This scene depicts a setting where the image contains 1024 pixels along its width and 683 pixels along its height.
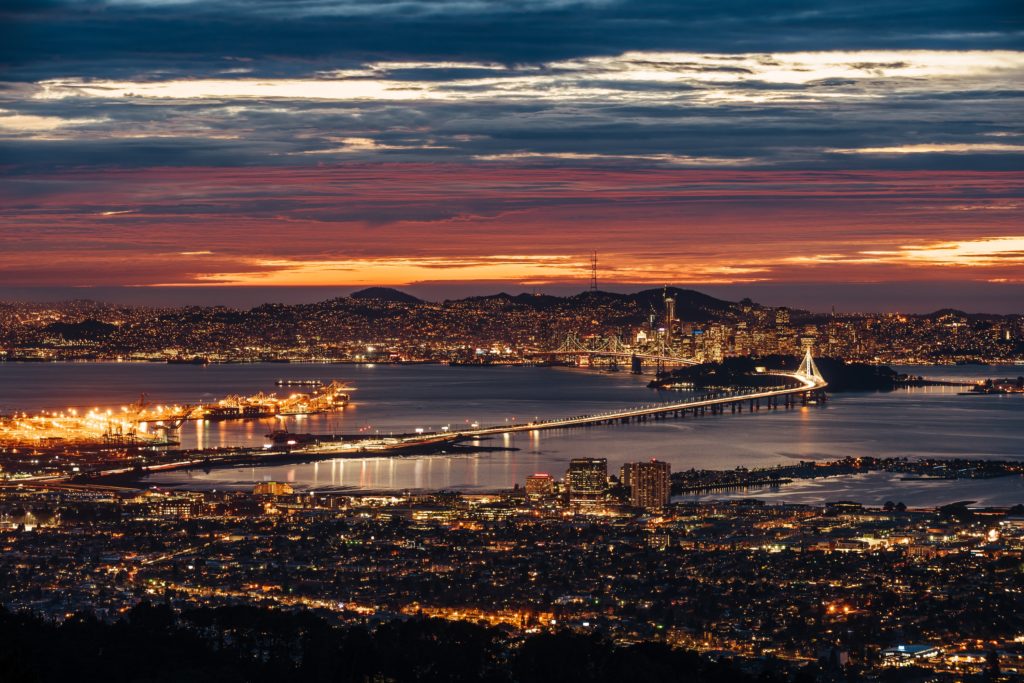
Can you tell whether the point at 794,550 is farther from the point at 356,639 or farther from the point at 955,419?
the point at 955,419

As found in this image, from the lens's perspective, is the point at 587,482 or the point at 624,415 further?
the point at 624,415

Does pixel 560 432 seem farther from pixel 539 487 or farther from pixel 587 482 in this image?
pixel 539 487

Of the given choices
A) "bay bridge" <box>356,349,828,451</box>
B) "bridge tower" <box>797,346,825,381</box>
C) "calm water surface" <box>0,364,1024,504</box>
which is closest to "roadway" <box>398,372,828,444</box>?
"bay bridge" <box>356,349,828,451</box>

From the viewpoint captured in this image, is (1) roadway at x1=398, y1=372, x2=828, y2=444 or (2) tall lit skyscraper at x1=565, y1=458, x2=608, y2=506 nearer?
(2) tall lit skyscraper at x1=565, y1=458, x2=608, y2=506

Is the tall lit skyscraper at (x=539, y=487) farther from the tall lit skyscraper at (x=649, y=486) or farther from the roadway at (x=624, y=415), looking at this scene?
the roadway at (x=624, y=415)

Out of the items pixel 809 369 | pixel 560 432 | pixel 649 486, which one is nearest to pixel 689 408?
pixel 560 432

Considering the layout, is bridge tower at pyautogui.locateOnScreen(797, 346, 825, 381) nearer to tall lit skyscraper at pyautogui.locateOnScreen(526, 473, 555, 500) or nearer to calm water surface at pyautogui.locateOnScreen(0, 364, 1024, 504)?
calm water surface at pyautogui.locateOnScreen(0, 364, 1024, 504)

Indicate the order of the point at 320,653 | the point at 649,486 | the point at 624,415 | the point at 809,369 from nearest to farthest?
the point at 320,653 → the point at 649,486 → the point at 624,415 → the point at 809,369
